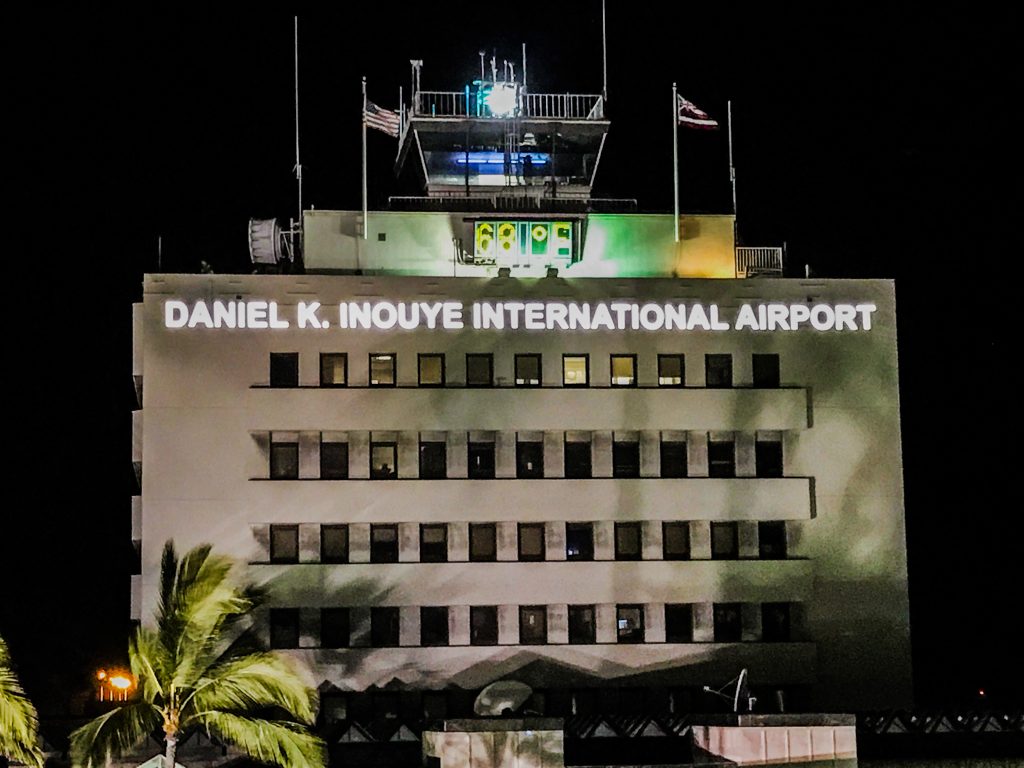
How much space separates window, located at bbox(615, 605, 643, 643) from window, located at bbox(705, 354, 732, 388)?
9657mm

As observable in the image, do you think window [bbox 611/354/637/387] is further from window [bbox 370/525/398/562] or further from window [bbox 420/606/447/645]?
window [bbox 420/606/447/645]

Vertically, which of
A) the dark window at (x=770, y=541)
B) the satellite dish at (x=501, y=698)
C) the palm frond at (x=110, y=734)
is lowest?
the satellite dish at (x=501, y=698)

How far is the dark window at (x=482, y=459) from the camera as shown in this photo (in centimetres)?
7050

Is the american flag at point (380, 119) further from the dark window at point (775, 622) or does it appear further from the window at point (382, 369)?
the dark window at point (775, 622)

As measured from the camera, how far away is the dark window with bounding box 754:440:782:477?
72375 millimetres

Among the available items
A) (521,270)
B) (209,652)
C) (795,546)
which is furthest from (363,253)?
(209,652)

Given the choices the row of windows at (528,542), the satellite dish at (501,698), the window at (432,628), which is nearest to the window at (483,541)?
the row of windows at (528,542)

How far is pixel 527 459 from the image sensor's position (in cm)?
7094

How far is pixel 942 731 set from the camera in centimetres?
6112

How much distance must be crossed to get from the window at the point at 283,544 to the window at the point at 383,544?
298 cm

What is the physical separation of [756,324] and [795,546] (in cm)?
913

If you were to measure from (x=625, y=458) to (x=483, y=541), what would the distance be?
6.69m

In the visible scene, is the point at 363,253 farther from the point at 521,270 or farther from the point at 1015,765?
the point at 1015,765

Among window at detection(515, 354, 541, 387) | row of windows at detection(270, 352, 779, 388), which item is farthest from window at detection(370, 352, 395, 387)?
window at detection(515, 354, 541, 387)
